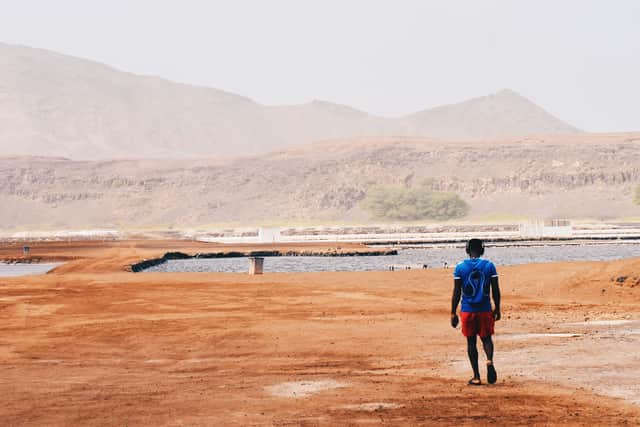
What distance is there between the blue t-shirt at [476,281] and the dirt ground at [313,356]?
47.5 inches

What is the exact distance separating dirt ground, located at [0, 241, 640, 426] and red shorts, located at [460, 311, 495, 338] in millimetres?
810

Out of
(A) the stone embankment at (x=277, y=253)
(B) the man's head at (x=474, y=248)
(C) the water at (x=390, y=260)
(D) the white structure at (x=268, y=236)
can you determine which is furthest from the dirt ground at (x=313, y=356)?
(D) the white structure at (x=268, y=236)

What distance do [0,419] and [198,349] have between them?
8.68 metres

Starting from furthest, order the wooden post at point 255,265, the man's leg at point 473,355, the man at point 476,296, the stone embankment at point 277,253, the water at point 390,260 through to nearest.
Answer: the stone embankment at point 277,253
the water at point 390,260
the wooden post at point 255,265
the man's leg at point 473,355
the man at point 476,296

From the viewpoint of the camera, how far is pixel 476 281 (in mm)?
15094

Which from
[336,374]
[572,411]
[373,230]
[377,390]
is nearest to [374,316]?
[336,374]

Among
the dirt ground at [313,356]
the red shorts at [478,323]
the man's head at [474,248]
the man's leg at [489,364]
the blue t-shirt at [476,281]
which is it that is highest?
the man's head at [474,248]

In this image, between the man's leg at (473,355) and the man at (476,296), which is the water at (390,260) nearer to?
the man's leg at (473,355)

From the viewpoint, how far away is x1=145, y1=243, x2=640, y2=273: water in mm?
69812

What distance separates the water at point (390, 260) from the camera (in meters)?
69.8

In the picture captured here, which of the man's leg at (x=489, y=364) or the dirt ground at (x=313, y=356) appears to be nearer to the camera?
the dirt ground at (x=313, y=356)

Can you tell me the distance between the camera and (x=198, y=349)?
21.6 meters

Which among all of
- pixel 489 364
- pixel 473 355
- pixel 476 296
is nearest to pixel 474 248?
pixel 476 296

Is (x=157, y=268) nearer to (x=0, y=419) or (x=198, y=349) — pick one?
(x=198, y=349)
